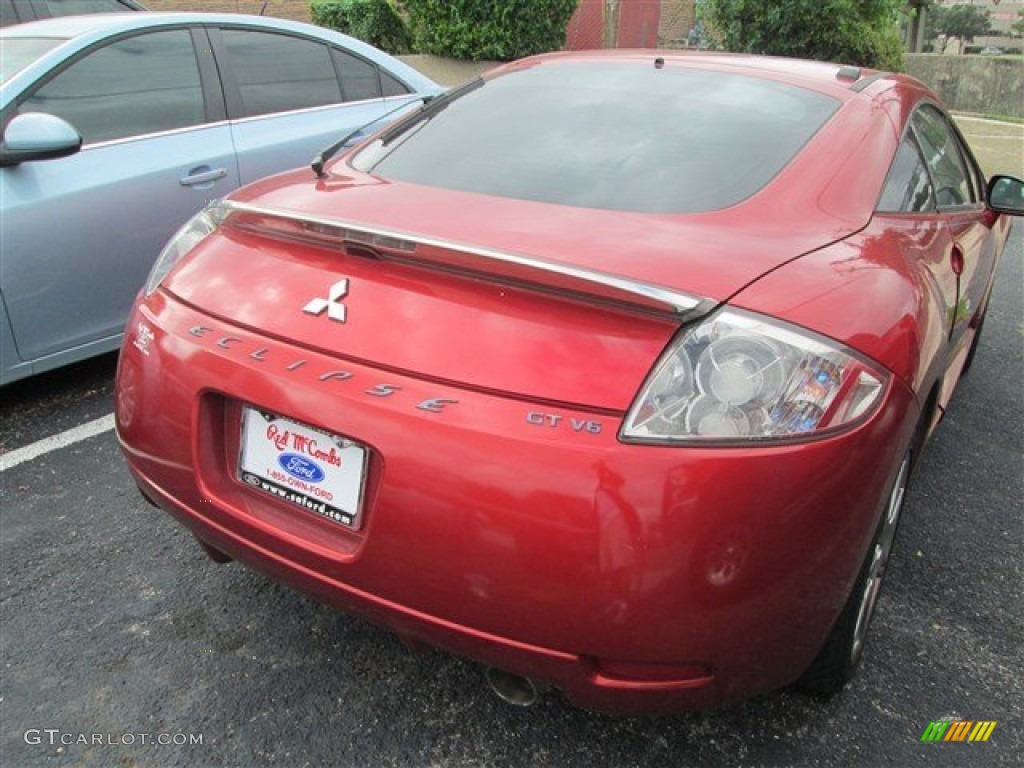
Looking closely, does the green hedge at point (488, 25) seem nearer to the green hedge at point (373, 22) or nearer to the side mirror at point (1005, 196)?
the green hedge at point (373, 22)

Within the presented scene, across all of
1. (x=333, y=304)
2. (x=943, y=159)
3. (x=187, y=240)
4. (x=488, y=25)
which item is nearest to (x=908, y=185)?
(x=943, y=159)

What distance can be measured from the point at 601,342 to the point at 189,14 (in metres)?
3.43

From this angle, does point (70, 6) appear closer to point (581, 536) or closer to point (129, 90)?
point (129, 90)

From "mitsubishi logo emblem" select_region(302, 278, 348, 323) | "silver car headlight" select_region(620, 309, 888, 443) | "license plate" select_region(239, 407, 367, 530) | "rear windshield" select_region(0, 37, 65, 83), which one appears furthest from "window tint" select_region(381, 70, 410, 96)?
"silver car headlight" select_region(620, 309, 888, 443)

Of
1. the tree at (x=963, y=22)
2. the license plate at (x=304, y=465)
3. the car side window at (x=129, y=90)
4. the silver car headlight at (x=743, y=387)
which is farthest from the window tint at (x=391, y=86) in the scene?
the tree at (x=963, y=22)

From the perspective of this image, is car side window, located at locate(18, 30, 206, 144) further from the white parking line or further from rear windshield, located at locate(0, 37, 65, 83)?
the white parking line

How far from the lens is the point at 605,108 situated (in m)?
2.37

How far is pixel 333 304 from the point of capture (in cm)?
172

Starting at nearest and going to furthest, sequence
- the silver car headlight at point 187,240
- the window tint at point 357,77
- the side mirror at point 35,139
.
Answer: the silver car headlight at point 187,240 < the side mirror at point 35,139 < the window tint at point 357,77

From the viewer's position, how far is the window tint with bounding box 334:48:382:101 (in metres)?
4.57

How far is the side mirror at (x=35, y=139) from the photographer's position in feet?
10.1

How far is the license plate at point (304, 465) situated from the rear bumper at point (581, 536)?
35mm

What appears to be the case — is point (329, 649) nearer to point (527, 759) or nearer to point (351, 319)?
point (527, 759)

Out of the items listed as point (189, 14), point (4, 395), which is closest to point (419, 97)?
point (189, 14)
